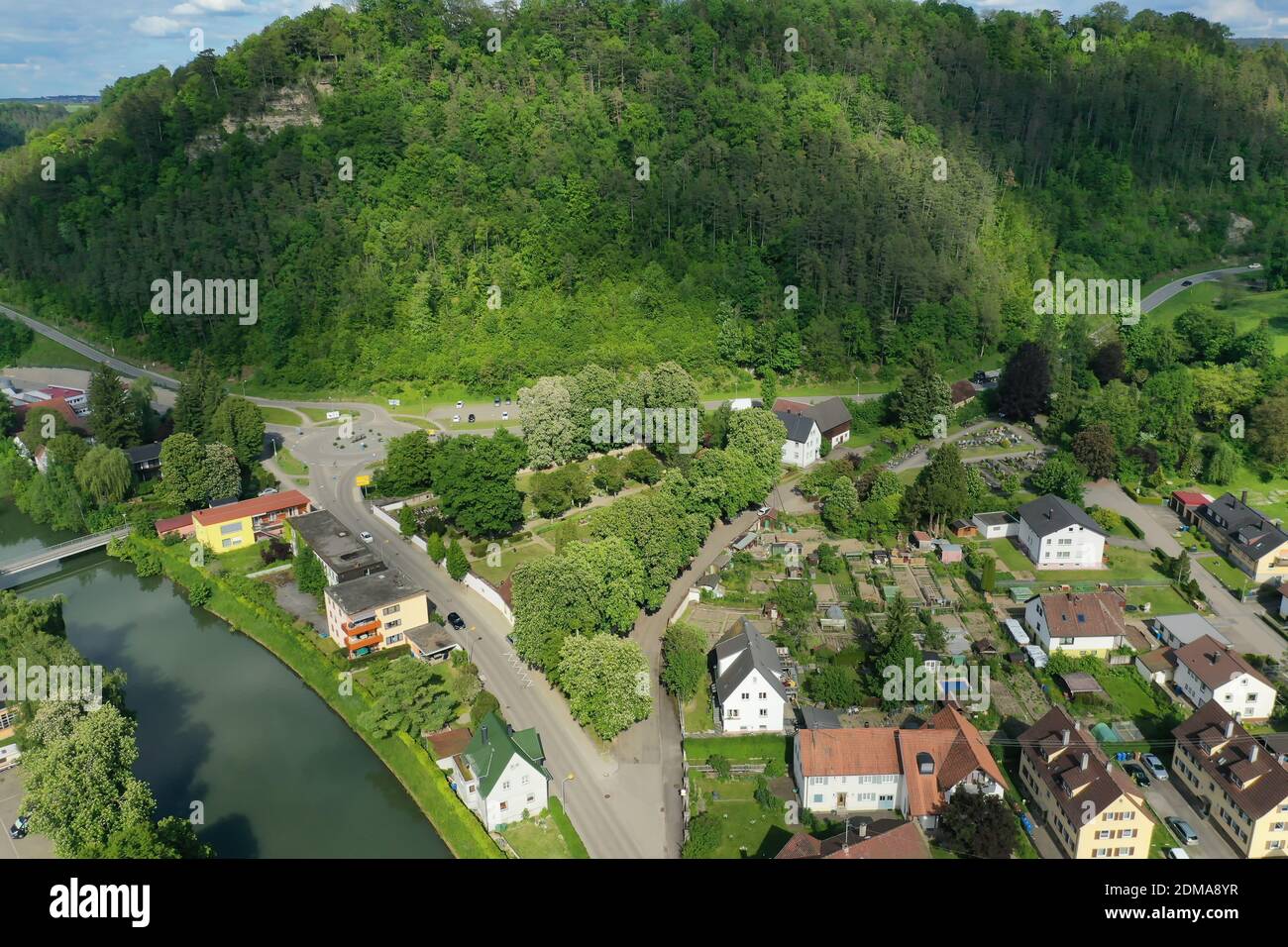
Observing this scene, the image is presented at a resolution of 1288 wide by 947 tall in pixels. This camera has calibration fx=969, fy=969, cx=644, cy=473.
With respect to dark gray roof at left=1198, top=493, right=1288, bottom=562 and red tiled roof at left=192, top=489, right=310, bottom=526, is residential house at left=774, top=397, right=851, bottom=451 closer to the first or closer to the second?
dark gray roof at left=1198, top=493, right=1288, bottom=562

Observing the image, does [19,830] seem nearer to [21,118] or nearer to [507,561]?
[507,561]

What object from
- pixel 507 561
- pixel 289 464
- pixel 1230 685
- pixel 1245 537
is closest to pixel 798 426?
pixel 507 561

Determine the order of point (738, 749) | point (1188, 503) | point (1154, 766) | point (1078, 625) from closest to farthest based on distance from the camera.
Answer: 1. point (1154, 766)
2. point (738, 749)
3. point (1078, 625)
4. point (1188, 503)

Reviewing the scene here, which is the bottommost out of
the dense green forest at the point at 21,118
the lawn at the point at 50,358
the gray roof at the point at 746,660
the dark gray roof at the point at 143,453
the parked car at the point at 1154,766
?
the parked car at the point at 1154,766

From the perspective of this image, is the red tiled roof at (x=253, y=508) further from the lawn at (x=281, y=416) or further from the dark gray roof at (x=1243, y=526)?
the dark gray roof at (x=1243, y=526)

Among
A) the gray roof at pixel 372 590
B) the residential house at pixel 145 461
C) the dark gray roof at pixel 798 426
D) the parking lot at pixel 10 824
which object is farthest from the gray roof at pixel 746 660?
the residential house at pixel 145 461

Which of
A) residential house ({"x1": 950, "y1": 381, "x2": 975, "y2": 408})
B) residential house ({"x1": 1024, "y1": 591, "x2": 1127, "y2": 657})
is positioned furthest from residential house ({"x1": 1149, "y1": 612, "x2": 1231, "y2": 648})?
residential house ({"x1": 950, "y1": 381, "x2": 975, "y2": 408})
